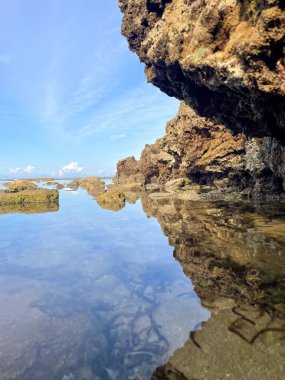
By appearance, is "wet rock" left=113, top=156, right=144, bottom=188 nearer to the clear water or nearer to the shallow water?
the shallow water

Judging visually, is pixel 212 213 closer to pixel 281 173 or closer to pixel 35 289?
pixel 281 173

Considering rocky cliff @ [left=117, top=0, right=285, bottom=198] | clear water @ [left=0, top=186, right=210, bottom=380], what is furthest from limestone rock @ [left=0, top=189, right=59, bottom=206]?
clear water @ [left=0, top=186, right=210, bottom=380]

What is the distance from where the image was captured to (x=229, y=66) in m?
16.3

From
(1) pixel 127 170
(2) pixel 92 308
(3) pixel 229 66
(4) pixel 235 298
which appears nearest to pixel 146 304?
(2) pixel 92 308

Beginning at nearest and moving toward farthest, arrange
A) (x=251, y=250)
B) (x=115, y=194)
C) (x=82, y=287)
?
(x=82, y=287) → (x=251, y=250) → (x=115, y=194)

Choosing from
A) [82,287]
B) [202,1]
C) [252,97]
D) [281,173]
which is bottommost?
[82,287]

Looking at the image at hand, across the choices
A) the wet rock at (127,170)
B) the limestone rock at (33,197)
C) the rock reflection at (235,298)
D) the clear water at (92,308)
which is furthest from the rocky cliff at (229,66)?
the wet rock at (127,170)

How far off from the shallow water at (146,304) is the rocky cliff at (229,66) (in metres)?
7.42

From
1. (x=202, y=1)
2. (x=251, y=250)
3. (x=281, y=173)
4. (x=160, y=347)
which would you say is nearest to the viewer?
(x=160, y=347)

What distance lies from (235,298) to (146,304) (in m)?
2.95

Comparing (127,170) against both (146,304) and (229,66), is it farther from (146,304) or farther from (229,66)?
(146,304)

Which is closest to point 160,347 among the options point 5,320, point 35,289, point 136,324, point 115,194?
point 136,324

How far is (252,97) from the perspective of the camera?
16781mm

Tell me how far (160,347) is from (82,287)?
5.72 meters
